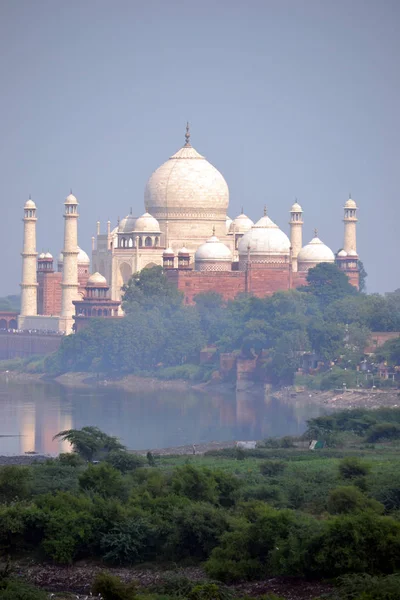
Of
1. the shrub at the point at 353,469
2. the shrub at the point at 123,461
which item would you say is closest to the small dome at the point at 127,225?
the shrub at the point at 123,461

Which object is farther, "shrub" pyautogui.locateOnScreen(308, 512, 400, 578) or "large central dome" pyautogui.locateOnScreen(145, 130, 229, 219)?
"large central dome" pyautogui.locateOnScreen(145, 130, 229, 219)

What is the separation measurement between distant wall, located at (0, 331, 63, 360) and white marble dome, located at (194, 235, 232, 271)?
5801mm

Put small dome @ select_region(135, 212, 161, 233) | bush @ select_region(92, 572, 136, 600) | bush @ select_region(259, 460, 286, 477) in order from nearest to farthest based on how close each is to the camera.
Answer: bush @ select_region(92, 572, 136, 600) → bush @ select_region(259, 460, 286, 477) → small dome @ select_region(135, 212, 161, 233)

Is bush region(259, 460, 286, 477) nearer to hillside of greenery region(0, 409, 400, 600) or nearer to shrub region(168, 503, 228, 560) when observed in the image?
hillside of greenery region(0, 409, 400, 600)

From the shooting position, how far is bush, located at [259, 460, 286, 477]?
31795mm

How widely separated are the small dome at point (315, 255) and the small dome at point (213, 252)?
378 cm

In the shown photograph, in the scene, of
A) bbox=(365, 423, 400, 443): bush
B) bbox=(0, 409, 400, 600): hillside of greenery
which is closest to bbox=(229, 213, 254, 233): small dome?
bbox=(365, 423, 400, 443): bush

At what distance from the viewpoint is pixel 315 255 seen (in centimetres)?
6938

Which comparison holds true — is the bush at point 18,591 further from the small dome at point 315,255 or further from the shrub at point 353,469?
the small dome at point 315,255

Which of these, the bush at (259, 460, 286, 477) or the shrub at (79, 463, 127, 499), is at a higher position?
the bush at (259, 460, 286, 477)

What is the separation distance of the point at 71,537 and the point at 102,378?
120 feet

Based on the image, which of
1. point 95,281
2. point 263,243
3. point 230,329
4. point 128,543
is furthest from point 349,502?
point 263,243

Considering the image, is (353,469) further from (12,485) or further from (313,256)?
(313,256)

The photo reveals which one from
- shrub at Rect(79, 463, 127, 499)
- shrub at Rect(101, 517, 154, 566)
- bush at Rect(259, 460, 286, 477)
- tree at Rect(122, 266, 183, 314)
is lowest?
shrub at Rect(101, 517, 154, 566)
